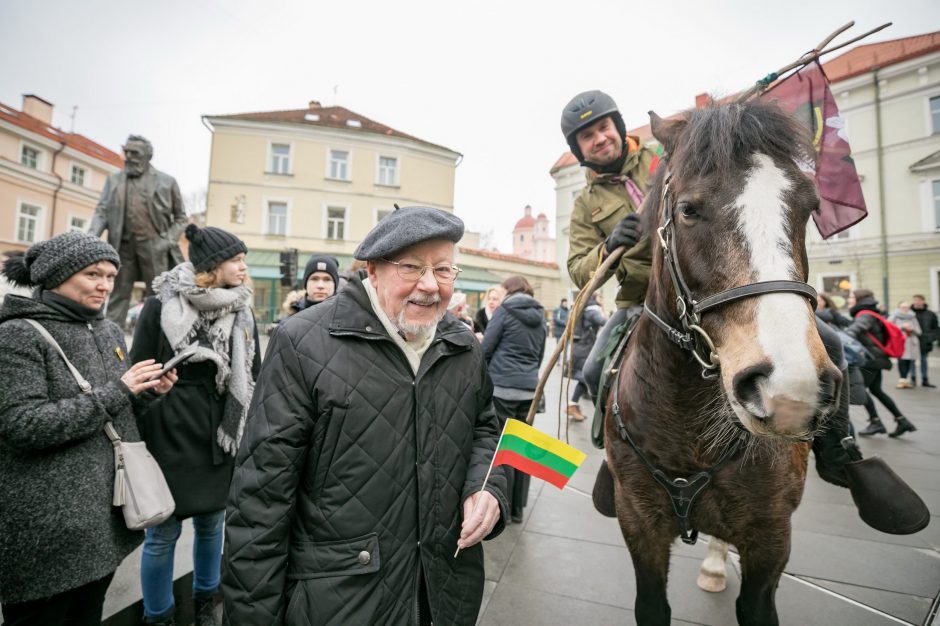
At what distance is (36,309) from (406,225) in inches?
63.6

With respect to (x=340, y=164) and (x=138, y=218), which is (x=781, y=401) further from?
(x=340, y=164)

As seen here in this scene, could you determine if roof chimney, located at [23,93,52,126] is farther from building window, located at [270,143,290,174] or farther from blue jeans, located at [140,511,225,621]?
blue jeans, located at [140,511,225,621]

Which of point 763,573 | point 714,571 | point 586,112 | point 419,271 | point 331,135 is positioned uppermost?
point 331,135

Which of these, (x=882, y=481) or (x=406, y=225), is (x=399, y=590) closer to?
(x=406, y=225)

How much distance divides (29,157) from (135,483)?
34070mm

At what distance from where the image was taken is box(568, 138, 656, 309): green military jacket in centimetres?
257

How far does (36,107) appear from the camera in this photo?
3008 centimetres

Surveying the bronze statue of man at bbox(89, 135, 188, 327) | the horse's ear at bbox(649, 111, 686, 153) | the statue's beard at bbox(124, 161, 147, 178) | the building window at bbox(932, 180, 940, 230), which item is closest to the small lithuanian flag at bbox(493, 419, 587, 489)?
the horse's ear at bbox(649, 111, 686, 153)

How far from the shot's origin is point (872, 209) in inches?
893

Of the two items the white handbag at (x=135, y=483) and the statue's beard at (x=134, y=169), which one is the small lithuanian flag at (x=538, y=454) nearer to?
the white handbag at (x=135, y=483)

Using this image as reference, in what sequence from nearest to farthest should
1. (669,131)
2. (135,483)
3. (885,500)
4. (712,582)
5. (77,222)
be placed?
1. (669,131)
2. (135,483)
3. (885,500)
4. (712,582)
5. (77,222)

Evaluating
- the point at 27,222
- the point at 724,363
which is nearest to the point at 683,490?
the point at 724,363

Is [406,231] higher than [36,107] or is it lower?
lower

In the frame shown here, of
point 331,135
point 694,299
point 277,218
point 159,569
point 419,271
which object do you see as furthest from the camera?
point 331,135
